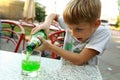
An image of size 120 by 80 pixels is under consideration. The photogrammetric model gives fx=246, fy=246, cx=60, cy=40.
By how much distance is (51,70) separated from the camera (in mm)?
1155

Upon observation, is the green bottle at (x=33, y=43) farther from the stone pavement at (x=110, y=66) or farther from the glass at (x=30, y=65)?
the stone pavement at (x=110, y=66)

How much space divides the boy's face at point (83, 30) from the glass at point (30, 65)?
0.23 m

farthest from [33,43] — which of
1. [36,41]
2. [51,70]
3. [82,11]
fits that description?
[82,11]

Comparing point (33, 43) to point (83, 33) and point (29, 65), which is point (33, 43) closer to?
point (29, 65)

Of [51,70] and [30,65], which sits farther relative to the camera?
[51,70]

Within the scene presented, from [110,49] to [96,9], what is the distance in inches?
259

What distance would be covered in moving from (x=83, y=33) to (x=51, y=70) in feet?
0.80

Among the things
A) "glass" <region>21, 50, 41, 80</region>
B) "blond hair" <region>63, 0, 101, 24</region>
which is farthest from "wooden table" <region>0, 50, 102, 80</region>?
"blond hair" <region>63, 0, 101, 24</region>

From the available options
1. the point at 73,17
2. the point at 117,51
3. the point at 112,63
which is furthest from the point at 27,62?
the point at 117,51

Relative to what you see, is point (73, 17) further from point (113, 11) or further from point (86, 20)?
point (113, 11)

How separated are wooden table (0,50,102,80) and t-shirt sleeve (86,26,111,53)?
116 mm

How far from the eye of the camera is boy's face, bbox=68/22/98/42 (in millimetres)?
1184

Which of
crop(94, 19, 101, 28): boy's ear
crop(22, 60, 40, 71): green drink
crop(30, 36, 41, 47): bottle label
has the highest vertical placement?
crop(94, 19, 101, 28): boy's ear

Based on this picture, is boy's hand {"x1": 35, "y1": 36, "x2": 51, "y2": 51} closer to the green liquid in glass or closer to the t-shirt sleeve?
the green liquid in glass
